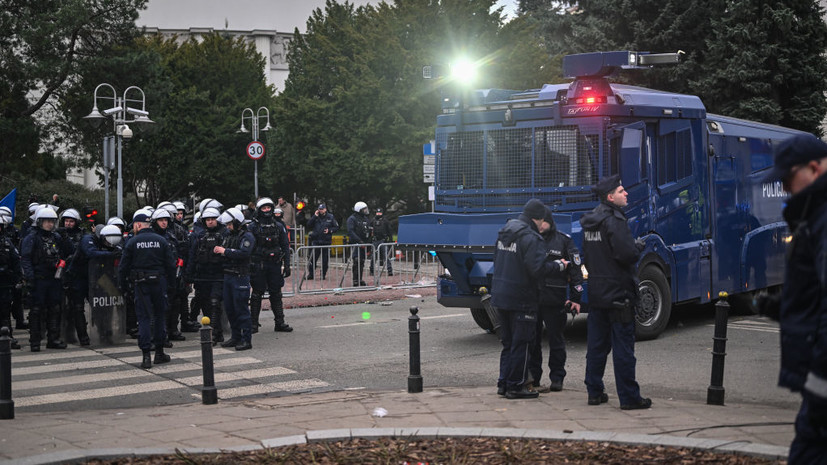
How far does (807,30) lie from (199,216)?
24.3 meters

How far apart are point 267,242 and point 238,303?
1.79 metres

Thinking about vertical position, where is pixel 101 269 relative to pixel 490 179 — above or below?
below

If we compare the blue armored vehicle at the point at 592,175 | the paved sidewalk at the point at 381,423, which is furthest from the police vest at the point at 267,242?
the paved sidewalk at the point at 381,423

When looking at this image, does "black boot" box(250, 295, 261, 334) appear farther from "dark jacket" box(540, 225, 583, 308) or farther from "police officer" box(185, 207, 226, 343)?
"dark jacket" box(540, 225, 583, 308)

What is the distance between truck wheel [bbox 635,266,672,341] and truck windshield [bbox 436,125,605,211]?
1.51 meters

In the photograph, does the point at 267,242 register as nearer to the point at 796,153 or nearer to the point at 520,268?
the point at 520,268

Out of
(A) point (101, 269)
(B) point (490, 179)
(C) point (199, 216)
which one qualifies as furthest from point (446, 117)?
(A) point (101, 269)

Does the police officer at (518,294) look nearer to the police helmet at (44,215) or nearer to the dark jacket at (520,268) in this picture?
the dark jacket at (520,268)

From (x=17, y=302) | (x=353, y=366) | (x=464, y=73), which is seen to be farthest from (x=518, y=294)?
(x=17, y=302)

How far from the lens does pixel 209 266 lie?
44.1 ft

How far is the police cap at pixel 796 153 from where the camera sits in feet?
13.8

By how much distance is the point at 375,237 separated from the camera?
25.9 meters

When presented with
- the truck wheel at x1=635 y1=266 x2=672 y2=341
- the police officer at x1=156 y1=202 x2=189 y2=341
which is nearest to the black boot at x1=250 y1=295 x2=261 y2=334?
the police officer at x1=156 y1=202 x2=189 y2=341

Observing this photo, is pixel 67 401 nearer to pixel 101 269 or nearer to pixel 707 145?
pixel 101 269
